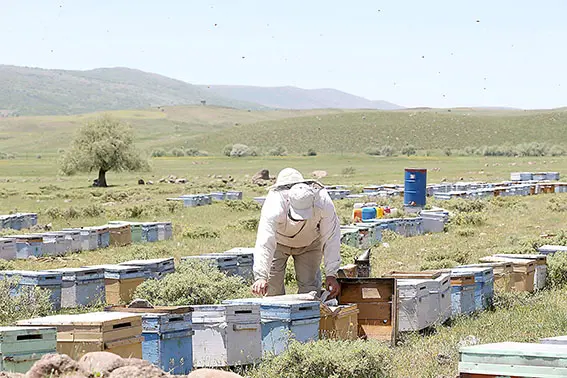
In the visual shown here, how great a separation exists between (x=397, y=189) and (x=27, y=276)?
89.2 feet

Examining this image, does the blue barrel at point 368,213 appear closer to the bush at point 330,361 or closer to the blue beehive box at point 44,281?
the blue beehive box at point 44,281

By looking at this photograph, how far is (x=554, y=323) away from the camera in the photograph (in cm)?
1107

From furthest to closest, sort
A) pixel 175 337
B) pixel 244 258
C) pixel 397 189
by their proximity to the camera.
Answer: pixel 397 189
pixel 244 258
pixel 175 337

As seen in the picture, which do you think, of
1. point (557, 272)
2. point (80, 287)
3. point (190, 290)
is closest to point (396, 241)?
point (557, 272)

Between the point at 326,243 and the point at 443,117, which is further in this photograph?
the point at 443,117

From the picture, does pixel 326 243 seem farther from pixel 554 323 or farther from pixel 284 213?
pixel 554 323

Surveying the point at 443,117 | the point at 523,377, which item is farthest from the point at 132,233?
the point at 443,117

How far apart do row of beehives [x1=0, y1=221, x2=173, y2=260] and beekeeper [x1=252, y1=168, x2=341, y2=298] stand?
9.82 metres

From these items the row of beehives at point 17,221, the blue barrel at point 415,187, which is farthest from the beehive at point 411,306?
the blue barrel at point 415,187

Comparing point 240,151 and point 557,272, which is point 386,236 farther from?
point 240,151

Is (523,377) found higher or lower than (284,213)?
lower

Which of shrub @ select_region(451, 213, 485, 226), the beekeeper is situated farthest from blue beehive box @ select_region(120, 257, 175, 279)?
shrub @ select_region(451, 213, 485, 226)

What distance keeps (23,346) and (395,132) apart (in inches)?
4657

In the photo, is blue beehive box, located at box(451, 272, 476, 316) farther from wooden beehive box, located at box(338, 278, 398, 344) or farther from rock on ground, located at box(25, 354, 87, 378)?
rock on ground, located at box(25, 354, 87, 378)
